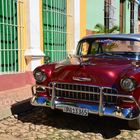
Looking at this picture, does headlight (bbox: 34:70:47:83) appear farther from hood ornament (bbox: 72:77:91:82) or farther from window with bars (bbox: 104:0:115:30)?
window with bars (bbox: 104:0:115:30)

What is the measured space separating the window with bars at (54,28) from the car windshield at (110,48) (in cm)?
362

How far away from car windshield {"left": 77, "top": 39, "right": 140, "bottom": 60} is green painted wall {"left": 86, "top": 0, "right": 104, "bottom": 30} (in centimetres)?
711

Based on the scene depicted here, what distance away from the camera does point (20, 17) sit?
9375mm

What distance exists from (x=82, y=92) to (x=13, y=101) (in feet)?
7.23

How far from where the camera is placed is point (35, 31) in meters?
9.71

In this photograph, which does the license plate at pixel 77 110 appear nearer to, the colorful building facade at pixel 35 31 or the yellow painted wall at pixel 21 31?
the colorful building facade at pixel 35 31

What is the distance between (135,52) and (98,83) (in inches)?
51.1

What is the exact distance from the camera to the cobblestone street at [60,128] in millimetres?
5609

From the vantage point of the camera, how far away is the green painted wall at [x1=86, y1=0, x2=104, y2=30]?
14341 millimetres

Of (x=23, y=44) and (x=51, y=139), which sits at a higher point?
(x=23, y=44)

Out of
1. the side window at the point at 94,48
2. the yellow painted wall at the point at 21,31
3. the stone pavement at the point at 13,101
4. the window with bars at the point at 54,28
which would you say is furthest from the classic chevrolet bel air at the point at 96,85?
the window with bars at the point at 54,28

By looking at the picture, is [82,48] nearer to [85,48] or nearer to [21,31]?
[85,48]

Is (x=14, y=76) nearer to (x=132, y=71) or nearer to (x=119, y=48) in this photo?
(x=119, y=48)

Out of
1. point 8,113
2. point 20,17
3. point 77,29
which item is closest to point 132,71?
point 8,113
